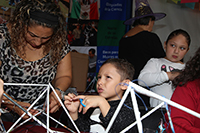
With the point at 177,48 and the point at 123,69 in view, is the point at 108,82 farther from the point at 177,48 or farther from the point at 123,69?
the point at 177,48

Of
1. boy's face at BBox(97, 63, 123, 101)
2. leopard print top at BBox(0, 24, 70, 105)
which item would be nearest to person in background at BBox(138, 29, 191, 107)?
boy's face at BBox(97, 63, 123, 101)

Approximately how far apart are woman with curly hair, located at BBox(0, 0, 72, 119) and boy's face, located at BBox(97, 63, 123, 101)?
0.24 m

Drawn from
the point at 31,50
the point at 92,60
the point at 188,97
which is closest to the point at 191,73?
the point at 188,97

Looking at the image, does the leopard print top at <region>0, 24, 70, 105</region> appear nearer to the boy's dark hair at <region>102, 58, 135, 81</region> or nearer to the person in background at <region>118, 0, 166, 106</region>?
the boy's dark hair at <region>102, 58, 135, 81</region>

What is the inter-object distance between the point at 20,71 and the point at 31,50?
15cm

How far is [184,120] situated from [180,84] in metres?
0.18

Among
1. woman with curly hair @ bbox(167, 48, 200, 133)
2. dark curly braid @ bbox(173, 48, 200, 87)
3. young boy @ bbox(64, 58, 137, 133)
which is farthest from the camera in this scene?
young boy @ bbox(64, 58, 137, 133)

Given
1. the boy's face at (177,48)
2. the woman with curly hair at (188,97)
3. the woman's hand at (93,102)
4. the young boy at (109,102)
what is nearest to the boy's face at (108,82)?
the young boy at (109,102)

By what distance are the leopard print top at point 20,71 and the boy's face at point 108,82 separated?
0.34 m

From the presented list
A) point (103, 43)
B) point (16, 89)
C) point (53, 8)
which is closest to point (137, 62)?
point (53, 8)

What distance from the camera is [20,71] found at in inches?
43.5

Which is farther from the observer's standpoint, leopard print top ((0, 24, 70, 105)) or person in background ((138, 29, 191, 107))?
person in background ((138, 29, 191, 107))

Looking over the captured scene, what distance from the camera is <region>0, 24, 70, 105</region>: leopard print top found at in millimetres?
1067

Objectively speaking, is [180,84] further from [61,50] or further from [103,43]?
[103,43]
